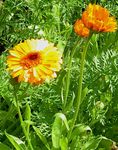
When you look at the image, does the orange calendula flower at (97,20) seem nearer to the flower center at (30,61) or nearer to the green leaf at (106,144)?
the flower center at (30,61)

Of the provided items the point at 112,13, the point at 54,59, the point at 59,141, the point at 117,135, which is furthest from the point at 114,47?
the point at 54,59

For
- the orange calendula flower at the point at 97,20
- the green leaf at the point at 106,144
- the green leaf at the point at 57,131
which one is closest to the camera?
the orange calendula flower at the point at 97,20

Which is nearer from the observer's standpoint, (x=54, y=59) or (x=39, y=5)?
(x=54, y=59)

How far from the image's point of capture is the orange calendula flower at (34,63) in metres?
1.13

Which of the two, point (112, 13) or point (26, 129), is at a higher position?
point (112, 13)

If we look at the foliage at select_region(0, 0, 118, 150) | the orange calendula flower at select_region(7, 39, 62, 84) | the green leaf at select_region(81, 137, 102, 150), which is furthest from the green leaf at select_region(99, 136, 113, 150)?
A: the orange calendula flower at select_region(7, 39, 62, 84)

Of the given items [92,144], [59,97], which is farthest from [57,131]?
[59,97]

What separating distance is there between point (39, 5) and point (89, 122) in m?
0.60

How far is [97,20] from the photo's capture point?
1.12 meters

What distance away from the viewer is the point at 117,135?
5.80 ft

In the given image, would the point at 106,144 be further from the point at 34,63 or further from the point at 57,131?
the point at 34,63

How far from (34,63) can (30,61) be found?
0.01m

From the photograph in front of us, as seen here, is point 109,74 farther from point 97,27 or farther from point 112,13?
point 112,13

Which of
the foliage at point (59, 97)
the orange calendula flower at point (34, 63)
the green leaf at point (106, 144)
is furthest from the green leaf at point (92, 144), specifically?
the orange calendula flower at point (34, 63)
